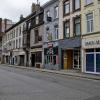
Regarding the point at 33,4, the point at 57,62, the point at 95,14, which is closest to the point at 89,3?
the point at 95,14

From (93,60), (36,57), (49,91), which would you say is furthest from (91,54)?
(36,57)

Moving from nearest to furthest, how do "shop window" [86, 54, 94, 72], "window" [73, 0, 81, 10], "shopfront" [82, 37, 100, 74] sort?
"shopfront" [82, 37, 100, 74] → "shop window" [86, 54, 94, 72] → "window" [73, 0, 81, 10]

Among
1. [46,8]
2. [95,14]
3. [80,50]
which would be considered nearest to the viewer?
[95,14]

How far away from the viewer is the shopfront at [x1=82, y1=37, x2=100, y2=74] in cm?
2738

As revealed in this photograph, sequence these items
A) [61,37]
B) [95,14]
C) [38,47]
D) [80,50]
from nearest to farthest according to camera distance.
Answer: [95,14] → [80,50] → [61,37] → [38,47]

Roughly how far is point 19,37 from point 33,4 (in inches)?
306

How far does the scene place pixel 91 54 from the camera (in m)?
28.6

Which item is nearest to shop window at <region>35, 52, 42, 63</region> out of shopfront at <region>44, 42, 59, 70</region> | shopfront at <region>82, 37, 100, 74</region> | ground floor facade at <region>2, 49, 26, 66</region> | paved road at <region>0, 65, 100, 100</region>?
shopfront at <region>44, 42, 59, 70</region>

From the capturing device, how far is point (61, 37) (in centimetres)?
3541

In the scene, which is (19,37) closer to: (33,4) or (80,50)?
(33,4)

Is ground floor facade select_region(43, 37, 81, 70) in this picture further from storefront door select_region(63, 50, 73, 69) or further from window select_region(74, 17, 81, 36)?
window select_region(74, 17, 81, 36)

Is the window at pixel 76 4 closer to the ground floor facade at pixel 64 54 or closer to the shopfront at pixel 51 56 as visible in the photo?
the ground floor facade at pixel 64 54

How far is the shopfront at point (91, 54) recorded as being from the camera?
89.8 ft

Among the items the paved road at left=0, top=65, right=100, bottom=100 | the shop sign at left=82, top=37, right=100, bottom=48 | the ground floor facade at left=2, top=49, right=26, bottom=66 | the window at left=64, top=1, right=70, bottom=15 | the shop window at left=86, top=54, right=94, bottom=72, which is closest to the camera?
the paved road at left=0, top=65, right=100, bottom=100
